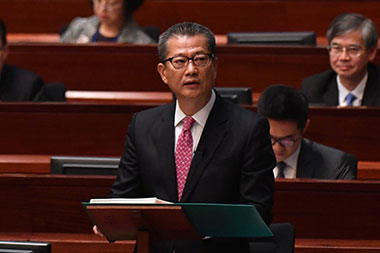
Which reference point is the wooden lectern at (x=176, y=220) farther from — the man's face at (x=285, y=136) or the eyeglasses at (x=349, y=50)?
the eyeglasses at (x=349, y=50)

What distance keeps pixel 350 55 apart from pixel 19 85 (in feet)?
2.10

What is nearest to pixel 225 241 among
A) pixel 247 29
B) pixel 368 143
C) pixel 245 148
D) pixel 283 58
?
pixel 245 148

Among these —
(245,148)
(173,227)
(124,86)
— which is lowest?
(173,227)

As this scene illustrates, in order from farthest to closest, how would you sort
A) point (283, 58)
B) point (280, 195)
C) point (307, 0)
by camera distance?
1. point (307, 0)
2. point (283, 58)
3. point (280, 195)

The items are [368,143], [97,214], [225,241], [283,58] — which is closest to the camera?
[97,214]

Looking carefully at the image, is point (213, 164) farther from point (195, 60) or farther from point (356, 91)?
point (356, 91)

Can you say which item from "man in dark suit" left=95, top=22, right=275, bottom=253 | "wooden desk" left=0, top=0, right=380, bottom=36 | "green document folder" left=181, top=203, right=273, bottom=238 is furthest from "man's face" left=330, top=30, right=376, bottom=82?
→ "green document folder" left=181, top=203, right=273, bottom=238

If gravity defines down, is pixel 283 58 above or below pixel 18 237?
above

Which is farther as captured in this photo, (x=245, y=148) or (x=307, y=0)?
(x=307, y=0)

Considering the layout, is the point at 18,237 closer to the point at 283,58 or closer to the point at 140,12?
the point at 283,58

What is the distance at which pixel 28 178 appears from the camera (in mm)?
1171

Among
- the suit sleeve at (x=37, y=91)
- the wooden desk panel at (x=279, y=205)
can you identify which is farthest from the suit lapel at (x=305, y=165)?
the suit sleeve at (x=37, y=91)

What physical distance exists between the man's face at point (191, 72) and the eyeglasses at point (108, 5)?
3.26ft

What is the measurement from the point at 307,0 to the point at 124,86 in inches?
22.2
